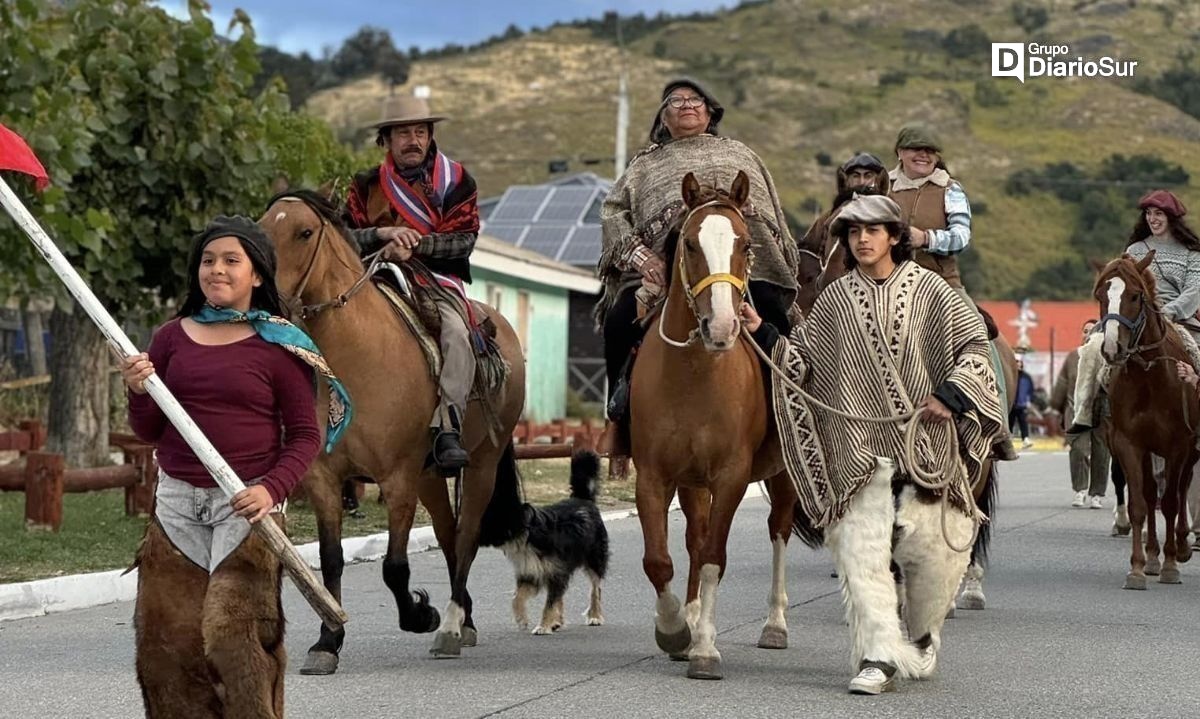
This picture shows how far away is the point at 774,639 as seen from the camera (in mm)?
10695

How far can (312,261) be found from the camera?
33.7 feet

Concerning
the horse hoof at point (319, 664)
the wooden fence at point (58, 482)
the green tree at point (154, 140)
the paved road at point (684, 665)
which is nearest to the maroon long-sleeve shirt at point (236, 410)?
→ the paved road at point (684, 665)

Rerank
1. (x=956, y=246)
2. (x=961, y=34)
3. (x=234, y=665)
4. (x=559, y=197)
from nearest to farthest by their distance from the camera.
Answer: (x=234, y=665)
(x=956, y=246)
(x=559, y=197)
(x=961, y=34)

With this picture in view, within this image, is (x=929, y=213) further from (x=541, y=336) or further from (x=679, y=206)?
(x=541, y=336)

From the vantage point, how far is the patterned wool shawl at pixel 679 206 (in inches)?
431

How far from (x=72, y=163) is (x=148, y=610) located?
11532 millimetres

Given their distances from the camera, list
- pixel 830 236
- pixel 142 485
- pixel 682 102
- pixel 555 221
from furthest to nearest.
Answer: pixel 555 221 < pixel 142 485 < pixel 830 236 < pixel 682 102

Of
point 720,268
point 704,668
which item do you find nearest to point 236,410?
point 720,268

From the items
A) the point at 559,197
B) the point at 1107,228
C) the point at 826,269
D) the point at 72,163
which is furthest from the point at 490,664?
the point at 1107,228

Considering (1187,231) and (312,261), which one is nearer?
(312,261)

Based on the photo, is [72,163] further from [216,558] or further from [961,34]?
[961,34]

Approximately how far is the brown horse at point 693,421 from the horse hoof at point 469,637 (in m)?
1.29

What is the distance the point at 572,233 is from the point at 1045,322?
29913 millimetres

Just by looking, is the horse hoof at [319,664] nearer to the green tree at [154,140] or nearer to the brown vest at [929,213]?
the brown vest at [929,213]
